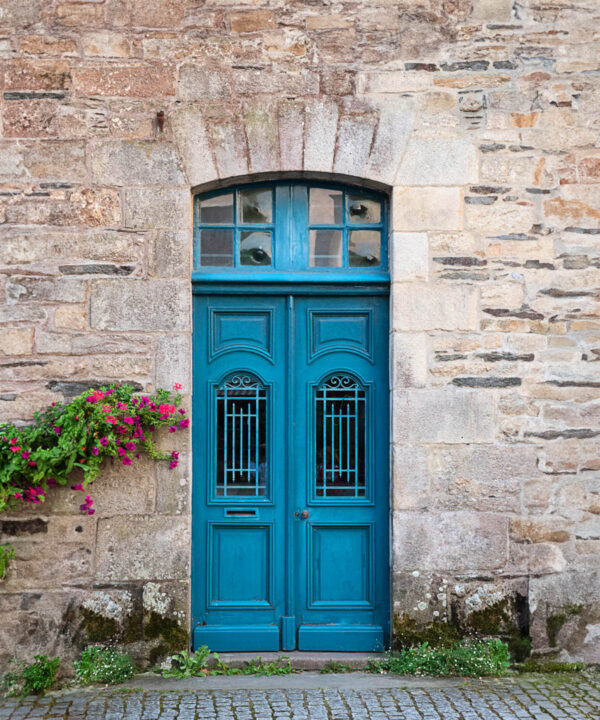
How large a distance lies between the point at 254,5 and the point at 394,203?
4.85ft

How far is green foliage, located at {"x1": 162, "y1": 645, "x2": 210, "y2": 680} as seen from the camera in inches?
163

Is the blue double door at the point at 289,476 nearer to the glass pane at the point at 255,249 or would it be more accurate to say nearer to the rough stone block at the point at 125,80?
the glass pane at the point at 255,249

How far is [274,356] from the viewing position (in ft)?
14.9

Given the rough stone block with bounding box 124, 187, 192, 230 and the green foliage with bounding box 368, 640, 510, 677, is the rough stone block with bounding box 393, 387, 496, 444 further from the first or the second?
the rough stone block with bounding box 124, 187, 192, 230

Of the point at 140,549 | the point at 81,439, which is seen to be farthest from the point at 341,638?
the point at 81,439

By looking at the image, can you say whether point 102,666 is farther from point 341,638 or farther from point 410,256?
point 410,256

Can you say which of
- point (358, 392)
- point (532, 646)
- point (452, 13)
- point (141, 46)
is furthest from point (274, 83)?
point (532, 646)

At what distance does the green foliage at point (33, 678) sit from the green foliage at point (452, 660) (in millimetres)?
1816

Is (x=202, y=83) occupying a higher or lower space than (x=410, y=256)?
higher

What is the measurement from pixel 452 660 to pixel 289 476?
141 cm

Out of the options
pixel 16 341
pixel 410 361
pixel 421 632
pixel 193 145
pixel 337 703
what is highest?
pixel 193 145

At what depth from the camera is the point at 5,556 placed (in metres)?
4.11

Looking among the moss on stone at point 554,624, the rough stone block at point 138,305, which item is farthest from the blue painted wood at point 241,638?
the rough stone block at point 138,305

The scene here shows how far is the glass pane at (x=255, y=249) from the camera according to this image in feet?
Answer: 15.0
